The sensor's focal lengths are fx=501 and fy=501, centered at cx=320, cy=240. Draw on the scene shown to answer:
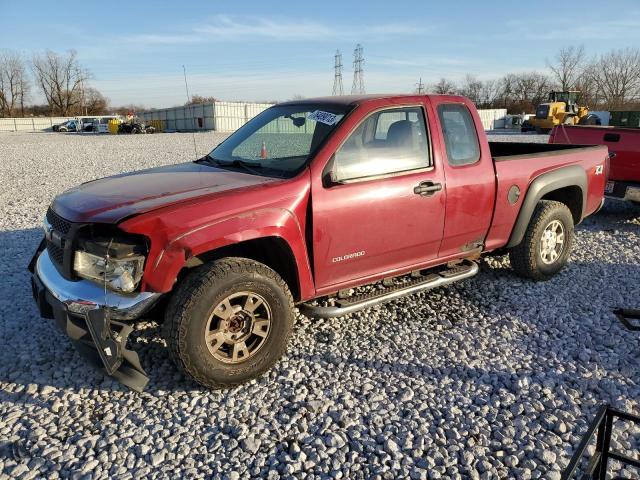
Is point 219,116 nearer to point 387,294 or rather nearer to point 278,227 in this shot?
point 387,294

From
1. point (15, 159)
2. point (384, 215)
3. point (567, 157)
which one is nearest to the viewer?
point (384, 215)

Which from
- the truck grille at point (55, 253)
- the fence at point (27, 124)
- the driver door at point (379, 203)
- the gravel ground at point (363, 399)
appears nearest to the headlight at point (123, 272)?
the truck grille at point (55, 253)

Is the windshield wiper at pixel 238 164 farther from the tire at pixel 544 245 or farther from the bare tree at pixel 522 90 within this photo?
the bare tree at pixel 522 90

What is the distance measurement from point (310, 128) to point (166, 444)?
97.7 inches

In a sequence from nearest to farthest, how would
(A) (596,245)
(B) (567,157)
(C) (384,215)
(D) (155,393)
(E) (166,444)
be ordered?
(E) (166,444), (D) (155,393), (C) (384,215), (B) (567,157), (A) (596,245)

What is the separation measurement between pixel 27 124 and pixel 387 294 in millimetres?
76447

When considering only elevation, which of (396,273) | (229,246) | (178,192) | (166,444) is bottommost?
(166,444)

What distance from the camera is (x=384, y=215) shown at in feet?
12.5

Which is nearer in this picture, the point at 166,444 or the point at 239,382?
the point at 166,444

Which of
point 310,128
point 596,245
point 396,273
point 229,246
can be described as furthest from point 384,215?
point 596,245

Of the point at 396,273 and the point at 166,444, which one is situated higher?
the point at 396,273

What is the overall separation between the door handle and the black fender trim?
126cm

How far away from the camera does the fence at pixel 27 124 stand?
217 feet

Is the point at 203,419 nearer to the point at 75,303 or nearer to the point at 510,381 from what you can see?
the point at 75,303
